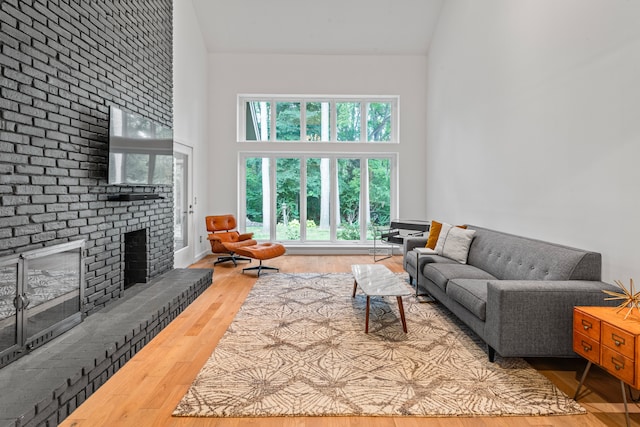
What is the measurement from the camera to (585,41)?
2869mm

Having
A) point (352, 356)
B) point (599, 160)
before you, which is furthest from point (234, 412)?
point (599, 160)

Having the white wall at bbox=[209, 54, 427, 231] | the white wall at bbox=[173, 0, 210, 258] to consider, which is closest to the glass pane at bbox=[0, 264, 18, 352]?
the white wall at bbox=[173, 0, 210, 258]

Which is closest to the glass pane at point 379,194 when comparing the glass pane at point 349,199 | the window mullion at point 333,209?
the glass pane at point 349,199

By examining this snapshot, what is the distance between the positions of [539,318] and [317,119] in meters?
5.73

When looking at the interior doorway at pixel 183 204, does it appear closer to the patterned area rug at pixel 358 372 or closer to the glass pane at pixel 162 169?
the glass pane at pixel 162 169

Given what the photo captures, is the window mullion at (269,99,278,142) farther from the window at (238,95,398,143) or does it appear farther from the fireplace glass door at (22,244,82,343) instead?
the fireplace glass door at (22,244,82,343)

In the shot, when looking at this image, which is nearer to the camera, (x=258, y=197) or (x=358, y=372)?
(x=358, y=372)

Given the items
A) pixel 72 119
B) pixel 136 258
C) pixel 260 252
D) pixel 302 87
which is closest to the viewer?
pixel 72 119

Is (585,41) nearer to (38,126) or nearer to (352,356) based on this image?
(352,356)

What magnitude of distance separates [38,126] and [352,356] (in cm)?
271

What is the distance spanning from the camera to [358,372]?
8.09 feet

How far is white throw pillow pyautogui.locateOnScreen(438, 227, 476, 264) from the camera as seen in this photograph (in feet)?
13.8

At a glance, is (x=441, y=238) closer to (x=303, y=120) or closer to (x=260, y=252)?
(x=260, y=252)

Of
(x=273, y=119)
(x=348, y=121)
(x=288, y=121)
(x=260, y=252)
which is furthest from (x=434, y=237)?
(x=273, y=119)
